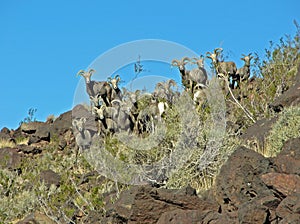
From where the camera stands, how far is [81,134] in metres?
22.0

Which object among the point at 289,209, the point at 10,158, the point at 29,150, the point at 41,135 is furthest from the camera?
the point at 41,135

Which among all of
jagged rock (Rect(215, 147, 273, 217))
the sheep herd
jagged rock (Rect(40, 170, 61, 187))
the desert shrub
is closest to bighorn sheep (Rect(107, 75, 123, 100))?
the sheep herd

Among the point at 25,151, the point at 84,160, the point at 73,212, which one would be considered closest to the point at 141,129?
the point at 84,160

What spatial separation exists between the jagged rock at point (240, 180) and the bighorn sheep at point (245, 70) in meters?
14.1

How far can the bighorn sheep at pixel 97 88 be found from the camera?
24344 millimetres

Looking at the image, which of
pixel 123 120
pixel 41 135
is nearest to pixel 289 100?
pixel 123 120

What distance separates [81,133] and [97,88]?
308cm

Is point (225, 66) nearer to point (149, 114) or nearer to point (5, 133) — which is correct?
point (149, 114)

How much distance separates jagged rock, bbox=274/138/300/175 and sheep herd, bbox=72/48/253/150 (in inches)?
369

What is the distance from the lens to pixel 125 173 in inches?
492

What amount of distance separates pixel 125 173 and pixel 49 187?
274cm

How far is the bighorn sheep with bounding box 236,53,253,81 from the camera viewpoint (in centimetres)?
2270

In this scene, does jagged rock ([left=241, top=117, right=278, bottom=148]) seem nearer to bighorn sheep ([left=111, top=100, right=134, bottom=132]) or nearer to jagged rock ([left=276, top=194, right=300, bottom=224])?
jagged rock ([left=276, top=194, right=300, bottom=224])

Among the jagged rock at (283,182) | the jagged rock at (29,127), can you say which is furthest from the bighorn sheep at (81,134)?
the jagged rock at (283,182)
